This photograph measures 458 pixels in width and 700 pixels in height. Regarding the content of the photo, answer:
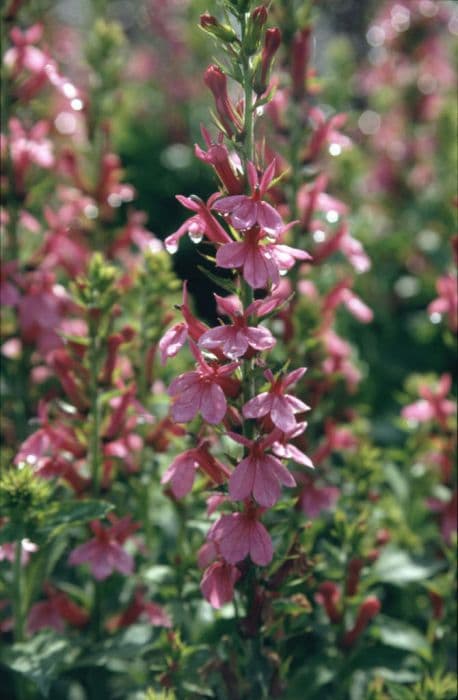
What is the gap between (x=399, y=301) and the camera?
3.25 meters

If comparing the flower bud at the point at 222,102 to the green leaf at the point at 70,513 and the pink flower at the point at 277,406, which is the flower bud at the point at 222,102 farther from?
the green leaf at the point at 70,513

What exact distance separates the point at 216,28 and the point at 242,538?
0.69 meters

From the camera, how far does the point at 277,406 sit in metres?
1.25

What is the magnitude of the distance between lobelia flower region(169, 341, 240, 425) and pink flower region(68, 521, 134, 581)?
0.44 m

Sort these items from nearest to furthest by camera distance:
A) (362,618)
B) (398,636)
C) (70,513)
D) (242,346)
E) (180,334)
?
(242,346) < (180,334) < (70,513) < (362,618) < (398,636)

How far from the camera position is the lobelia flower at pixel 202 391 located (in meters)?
1.24

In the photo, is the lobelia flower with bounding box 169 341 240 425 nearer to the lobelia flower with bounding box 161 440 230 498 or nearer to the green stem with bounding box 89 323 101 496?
the lobelia flower with bounding box 161 440 230 498

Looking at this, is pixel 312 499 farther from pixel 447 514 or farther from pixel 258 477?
pixel 258 477

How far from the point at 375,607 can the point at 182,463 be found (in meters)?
0.49

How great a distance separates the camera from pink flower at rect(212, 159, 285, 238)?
3.97ft

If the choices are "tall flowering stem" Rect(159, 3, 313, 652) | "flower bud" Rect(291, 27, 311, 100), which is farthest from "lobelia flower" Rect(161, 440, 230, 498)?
"flower bud" Rect(291, 27, 311, 100)

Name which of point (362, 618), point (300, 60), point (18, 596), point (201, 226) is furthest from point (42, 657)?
point (300, 60)

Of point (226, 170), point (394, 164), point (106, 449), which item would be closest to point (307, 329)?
point (106, 449)

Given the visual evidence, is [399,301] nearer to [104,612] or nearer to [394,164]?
[394,164]
